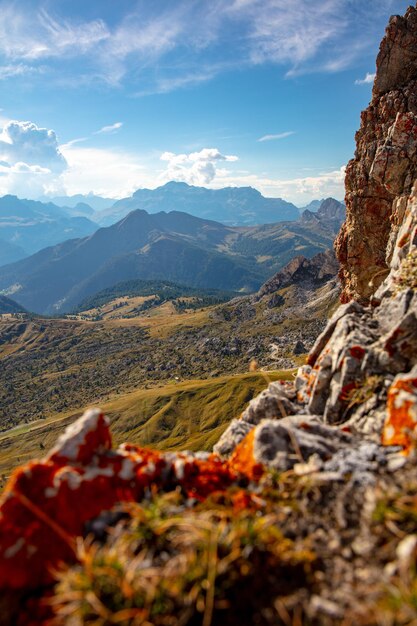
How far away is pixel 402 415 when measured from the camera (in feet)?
31.8

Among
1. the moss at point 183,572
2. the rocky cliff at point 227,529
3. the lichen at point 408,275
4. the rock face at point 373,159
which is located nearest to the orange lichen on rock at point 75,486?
the rocky cliff at point 227,529

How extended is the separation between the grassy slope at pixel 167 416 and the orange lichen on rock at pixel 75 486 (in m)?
111

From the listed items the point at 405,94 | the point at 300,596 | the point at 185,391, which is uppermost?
the point at 405,94

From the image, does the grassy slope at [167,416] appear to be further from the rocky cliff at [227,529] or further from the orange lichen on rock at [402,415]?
the rocky cliff at [227,529]

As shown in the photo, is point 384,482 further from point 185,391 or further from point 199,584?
point 185,391

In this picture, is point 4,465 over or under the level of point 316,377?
under

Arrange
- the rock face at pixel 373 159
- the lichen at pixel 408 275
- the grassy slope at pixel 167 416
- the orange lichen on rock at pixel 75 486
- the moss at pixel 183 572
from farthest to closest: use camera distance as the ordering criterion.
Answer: the grassy slope at pixel 167 416
the rock face at pixel 373 159
the lichen at pixel 408 275
the orange lichen on rock at pixel 75 486
the moss at pixel 183 572

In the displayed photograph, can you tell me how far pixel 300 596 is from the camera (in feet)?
19.1

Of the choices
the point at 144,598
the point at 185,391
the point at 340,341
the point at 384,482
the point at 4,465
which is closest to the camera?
the point at 144,598

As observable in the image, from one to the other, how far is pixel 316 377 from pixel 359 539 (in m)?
10.1

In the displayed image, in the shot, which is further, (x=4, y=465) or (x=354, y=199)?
(x=4, y=465)

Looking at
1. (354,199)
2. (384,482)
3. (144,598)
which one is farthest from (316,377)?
(354,199)

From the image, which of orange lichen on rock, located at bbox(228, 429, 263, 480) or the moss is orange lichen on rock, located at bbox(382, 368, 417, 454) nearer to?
orange lichen on rock, located at bbox(228, 429, 263, 480)

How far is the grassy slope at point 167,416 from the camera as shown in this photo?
134875 millimetres
